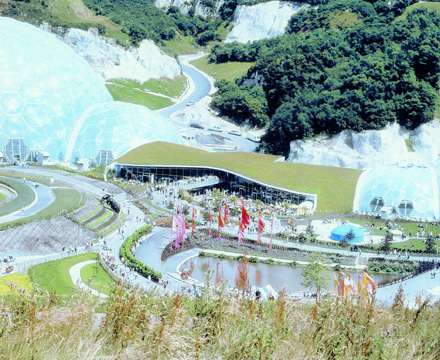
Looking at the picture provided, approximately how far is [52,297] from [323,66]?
66.1 m

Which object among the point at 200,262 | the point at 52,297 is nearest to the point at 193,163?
the point at 200,262

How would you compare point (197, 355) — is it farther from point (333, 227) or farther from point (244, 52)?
point (244, 52)

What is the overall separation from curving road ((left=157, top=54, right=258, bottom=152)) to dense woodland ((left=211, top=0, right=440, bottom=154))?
2814mm

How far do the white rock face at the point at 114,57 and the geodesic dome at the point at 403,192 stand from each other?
151 ft

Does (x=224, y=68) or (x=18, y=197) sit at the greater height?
(x=224, y=68)

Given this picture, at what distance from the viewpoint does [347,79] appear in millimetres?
60156

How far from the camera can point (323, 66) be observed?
232 feet

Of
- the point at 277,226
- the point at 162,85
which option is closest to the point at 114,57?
the point at 162,85

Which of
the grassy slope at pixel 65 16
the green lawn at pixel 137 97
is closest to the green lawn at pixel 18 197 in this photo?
the green lawn at pixel 137 97

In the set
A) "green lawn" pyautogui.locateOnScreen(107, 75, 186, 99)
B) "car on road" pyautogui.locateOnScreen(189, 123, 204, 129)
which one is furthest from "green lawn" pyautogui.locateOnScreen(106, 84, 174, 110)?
"car on road" pyautogui.locateOnScreen(189, 123, 204, 129)

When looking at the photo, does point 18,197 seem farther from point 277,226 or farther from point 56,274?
point 277,226

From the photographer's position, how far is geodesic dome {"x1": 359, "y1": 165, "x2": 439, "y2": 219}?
4009cm

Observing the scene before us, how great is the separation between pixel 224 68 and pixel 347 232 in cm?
6268

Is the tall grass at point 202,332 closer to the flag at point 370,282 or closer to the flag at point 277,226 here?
the flag at point 370,282
